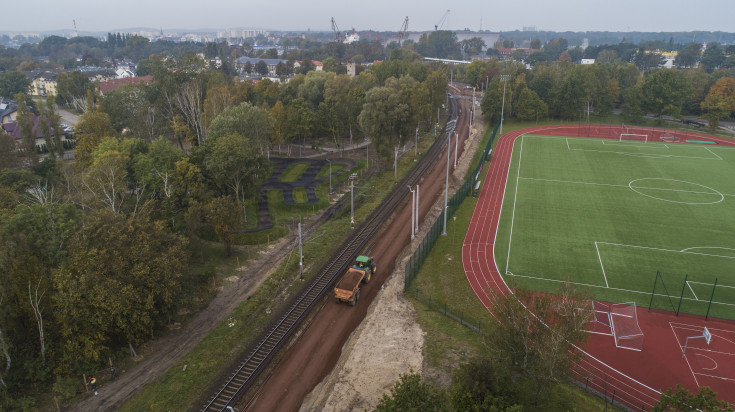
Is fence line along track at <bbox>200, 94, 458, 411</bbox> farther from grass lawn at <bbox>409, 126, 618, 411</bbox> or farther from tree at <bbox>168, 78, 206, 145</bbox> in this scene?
tree at <bbox>168, 78, 206, 145</bbox>

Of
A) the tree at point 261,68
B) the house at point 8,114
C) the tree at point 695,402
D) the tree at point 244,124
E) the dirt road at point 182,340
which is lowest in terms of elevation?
the dirt road at point 182,340

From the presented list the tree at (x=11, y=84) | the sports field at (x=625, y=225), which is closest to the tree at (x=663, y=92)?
the sports field at (x=625, y=225)

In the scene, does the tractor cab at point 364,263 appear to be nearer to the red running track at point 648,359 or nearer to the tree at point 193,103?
the red running track at point 648,359

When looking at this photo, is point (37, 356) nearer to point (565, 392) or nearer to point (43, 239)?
point (43, 239)

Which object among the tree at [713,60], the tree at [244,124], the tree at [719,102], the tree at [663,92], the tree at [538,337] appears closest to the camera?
the tree at [538,337]

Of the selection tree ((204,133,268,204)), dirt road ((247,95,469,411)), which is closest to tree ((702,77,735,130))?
dirt road ((247,95,469,411))

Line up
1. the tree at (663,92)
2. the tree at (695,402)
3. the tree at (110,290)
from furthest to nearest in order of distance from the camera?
the tree at (663,92), the tree at (110,290), the tree at (695,402)
